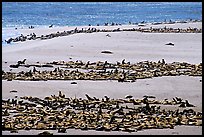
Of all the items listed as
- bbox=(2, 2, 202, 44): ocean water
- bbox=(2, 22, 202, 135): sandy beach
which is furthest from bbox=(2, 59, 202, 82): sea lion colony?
bbox=(2, 2, 202, 44): ocean water

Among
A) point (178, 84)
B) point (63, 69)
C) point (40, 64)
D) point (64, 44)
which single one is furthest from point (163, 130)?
point (64, 44)

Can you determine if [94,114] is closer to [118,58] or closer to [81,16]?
[118,58]

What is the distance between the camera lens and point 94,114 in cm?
702

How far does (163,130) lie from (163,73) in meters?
4.18

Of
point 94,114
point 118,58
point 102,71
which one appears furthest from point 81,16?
point 94,114

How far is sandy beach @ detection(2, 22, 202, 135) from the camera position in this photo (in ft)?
27.7

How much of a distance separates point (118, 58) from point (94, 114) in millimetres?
5862

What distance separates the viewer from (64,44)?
1523 centimetres

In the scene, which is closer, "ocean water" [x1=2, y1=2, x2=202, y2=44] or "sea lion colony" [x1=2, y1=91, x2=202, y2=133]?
"sea lion colony" [x1=2, y1=91, x2=202, y2=133]

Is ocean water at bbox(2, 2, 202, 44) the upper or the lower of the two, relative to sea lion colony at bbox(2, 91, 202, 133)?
upper

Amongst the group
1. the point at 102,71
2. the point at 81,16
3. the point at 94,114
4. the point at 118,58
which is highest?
the point at 81,16

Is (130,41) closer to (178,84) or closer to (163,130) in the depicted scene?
(178,84)

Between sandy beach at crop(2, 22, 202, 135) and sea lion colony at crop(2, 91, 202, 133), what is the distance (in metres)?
0.19

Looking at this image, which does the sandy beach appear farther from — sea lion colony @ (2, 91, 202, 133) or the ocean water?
the ocean water
